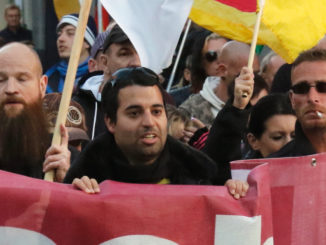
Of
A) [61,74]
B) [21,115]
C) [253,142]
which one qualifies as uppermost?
[61,74]

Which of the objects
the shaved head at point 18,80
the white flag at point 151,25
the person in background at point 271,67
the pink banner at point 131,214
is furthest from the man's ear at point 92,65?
the pink banner at point 131,214

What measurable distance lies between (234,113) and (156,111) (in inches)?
35.7

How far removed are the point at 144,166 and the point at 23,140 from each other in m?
1.23

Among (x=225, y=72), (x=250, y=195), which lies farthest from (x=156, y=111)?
(x=225, y=72)

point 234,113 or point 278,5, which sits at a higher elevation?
point 278,5

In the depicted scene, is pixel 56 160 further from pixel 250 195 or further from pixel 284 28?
pixel 284 28

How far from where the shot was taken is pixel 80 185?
4.90 metres

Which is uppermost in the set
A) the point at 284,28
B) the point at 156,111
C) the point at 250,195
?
the point at 284,28

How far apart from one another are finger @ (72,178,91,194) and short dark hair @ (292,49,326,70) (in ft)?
5.92

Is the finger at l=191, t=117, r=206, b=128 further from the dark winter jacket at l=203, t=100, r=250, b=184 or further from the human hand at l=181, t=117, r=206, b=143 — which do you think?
the dark winter jacket at l=203, t=100, r=250, b=184

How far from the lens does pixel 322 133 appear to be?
239 inches

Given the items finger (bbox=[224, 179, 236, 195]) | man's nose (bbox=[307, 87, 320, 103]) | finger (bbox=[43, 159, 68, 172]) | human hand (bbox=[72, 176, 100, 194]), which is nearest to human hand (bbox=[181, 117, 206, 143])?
man's nose (bbox=[307, 87, 320, 103])

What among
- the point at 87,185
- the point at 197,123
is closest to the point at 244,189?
the point at 87,185

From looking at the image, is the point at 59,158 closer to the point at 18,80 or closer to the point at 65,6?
the point at 18,80
